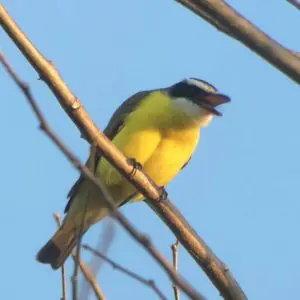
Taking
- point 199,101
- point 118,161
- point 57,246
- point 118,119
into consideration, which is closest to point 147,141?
point 118,119

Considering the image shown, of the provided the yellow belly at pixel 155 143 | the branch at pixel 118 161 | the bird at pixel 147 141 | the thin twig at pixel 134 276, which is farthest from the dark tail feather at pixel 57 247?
the thin twig at pixel 134 276

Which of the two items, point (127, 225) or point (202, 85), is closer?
point (127, 225)

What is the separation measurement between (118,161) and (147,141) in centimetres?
205

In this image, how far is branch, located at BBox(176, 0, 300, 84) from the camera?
92.5 inches

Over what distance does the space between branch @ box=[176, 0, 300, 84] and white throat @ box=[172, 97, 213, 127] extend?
11.3 feet

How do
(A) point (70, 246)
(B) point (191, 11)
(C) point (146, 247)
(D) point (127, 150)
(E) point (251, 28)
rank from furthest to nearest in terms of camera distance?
(A) point (70, 246) → (D) point (127, 150) → (B) point (191, 11) → (E) point (251, 28) → (C) point (146, 247)

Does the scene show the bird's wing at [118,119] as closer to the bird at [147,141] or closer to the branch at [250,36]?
the bird at [147,141]

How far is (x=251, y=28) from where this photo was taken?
8.02 feet

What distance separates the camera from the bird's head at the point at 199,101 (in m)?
6.07

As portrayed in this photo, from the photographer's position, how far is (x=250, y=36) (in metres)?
2.41

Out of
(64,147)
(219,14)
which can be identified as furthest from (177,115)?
(64,147)

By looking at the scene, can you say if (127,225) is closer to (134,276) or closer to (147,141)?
(134,276)

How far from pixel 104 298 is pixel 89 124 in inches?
28.5

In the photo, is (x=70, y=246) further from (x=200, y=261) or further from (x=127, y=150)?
(x=200, y=261)
